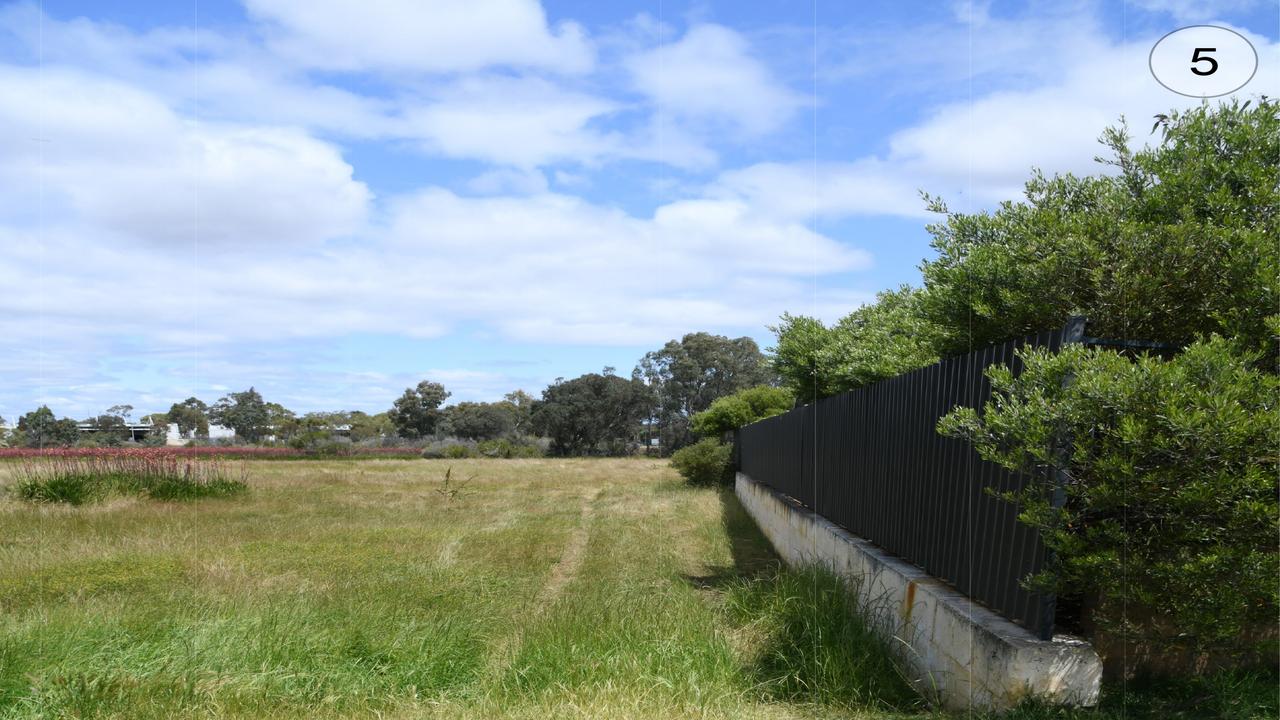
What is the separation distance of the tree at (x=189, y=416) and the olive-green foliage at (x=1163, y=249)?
309 feet

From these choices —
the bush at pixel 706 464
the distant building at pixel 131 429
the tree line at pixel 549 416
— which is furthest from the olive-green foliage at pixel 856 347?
the distant building at pixel 131 429

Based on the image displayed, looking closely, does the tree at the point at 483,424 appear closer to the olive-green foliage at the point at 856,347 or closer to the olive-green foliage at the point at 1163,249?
the olive-green foliage at the point at 856,347

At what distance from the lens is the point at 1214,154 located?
19.8 ft

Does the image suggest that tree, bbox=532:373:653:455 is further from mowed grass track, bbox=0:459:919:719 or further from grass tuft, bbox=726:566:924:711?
grass tuft, bbox=726:566:924:711

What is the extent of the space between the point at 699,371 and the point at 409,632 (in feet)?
227

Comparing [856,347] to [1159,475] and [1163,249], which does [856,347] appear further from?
[1159,475]

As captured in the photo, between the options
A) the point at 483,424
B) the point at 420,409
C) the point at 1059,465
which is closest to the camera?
the point at 1059,465

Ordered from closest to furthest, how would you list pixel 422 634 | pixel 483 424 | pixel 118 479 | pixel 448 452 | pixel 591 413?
pixel 422 634 < pixel 118 479 < pixel 448 452 < pixel 591 413 < pixel 483 424

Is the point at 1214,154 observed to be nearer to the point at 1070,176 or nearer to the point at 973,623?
the point at 1070,176

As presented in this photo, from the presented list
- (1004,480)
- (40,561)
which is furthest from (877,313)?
(40,561)

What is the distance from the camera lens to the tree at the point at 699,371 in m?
75.5

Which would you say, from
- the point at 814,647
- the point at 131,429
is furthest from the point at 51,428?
the point at 814,647

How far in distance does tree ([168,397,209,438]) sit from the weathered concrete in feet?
306

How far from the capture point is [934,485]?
6453 millimetres
